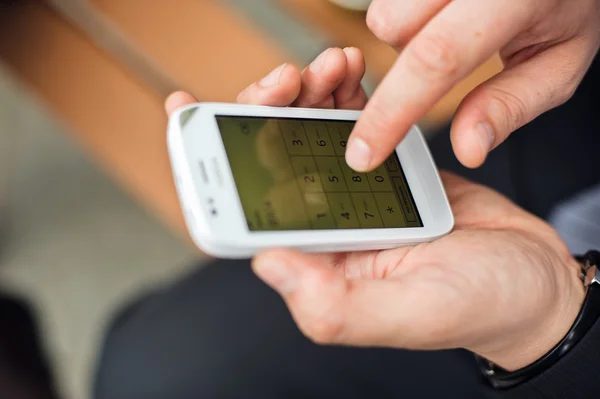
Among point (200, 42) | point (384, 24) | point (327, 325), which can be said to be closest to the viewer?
point (327, 325)

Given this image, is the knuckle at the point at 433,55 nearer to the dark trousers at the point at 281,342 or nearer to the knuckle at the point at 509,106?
the knuckle at the point at 509,106

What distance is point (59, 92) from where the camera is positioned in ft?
3.06

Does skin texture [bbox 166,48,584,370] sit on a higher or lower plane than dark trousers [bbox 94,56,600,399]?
higher

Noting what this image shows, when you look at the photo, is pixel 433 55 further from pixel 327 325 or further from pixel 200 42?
pixel 200 42

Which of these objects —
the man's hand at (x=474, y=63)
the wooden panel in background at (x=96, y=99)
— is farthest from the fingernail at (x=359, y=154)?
the wooden panel in background at (x=96, y=99)

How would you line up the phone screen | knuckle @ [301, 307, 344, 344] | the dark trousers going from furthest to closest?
the dark trousers
the phone screen
knuckle @ [301, 307, 344, 344]

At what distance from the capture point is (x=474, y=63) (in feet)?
1.43

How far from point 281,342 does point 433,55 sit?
0.39 m

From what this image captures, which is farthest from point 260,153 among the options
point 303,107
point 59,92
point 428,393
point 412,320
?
point 59,92

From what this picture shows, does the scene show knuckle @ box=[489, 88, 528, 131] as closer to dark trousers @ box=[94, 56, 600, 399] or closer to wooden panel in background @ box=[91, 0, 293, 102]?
dark trousers @ box=[94, 56, 600, 399]

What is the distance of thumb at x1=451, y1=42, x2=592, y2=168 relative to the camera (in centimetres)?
47

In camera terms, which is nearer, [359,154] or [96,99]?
[359,154]

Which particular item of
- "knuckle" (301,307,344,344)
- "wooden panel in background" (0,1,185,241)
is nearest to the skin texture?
"knuckle" (301,307,344,344)

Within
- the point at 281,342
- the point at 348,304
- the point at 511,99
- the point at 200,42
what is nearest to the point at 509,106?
the point at 511,99
